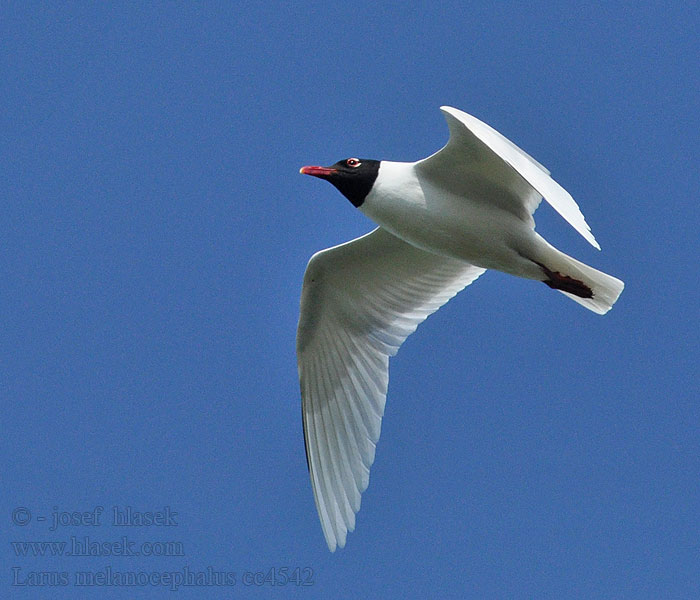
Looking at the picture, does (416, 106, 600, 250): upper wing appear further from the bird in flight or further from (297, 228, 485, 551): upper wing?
(297, 228, 485, 551): upper wing

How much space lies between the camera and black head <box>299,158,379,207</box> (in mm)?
9172

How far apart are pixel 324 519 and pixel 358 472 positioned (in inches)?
19.0

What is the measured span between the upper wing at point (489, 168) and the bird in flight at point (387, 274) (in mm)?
11

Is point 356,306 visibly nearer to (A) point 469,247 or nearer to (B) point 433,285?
(B) point 433,285

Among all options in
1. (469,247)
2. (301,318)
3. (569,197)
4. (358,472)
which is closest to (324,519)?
(358,472)

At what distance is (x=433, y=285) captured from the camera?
10.5m

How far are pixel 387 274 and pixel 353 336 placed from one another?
614 mm

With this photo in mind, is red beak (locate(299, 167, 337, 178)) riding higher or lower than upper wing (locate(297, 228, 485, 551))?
higher

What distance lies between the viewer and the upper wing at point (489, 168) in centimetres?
786

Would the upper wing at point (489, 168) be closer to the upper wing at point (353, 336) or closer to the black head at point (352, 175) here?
the black head at point (352, 175)

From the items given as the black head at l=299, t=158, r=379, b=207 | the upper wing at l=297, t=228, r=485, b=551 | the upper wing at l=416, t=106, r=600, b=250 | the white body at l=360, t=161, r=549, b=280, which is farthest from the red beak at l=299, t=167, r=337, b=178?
the upper wing at l=297, t=228, r=485, b=551

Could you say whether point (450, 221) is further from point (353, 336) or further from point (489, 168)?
point (353, 336)

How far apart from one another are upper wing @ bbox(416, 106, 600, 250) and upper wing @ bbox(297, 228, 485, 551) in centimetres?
113

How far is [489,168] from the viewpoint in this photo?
29.8 ft
